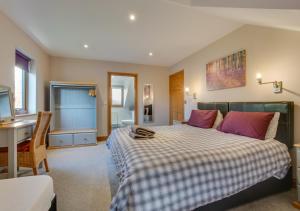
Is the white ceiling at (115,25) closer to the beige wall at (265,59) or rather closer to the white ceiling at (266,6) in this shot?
the beige wall at (265,59)

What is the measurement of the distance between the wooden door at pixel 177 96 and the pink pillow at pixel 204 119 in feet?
5.07

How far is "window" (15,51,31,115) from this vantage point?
315 centimetres

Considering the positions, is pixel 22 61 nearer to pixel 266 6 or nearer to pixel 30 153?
pixel 30 153

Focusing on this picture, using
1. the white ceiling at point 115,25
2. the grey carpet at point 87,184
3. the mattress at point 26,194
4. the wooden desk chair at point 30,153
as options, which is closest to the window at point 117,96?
the white ceiling at point 115,25

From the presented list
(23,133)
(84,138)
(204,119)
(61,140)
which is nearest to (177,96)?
(204,119)

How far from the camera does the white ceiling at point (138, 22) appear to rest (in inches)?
75.1

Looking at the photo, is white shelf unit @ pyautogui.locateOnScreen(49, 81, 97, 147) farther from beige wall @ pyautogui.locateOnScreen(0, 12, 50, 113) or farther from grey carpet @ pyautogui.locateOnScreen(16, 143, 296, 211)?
beige wall @ pyautogui.locateOnScreen(0, 12, 50, 113)

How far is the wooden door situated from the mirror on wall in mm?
717

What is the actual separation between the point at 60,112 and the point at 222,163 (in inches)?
175

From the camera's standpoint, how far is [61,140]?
4.16 meters

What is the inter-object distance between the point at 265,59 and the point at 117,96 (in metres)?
5.95

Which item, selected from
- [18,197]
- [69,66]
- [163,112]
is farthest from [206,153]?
[69,66]

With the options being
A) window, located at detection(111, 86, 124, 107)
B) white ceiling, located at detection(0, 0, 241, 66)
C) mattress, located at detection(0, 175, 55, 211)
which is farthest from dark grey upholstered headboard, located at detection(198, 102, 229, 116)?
window, located at detection(111, 86, 124, 107)

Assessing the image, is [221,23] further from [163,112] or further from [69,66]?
[69,66]
